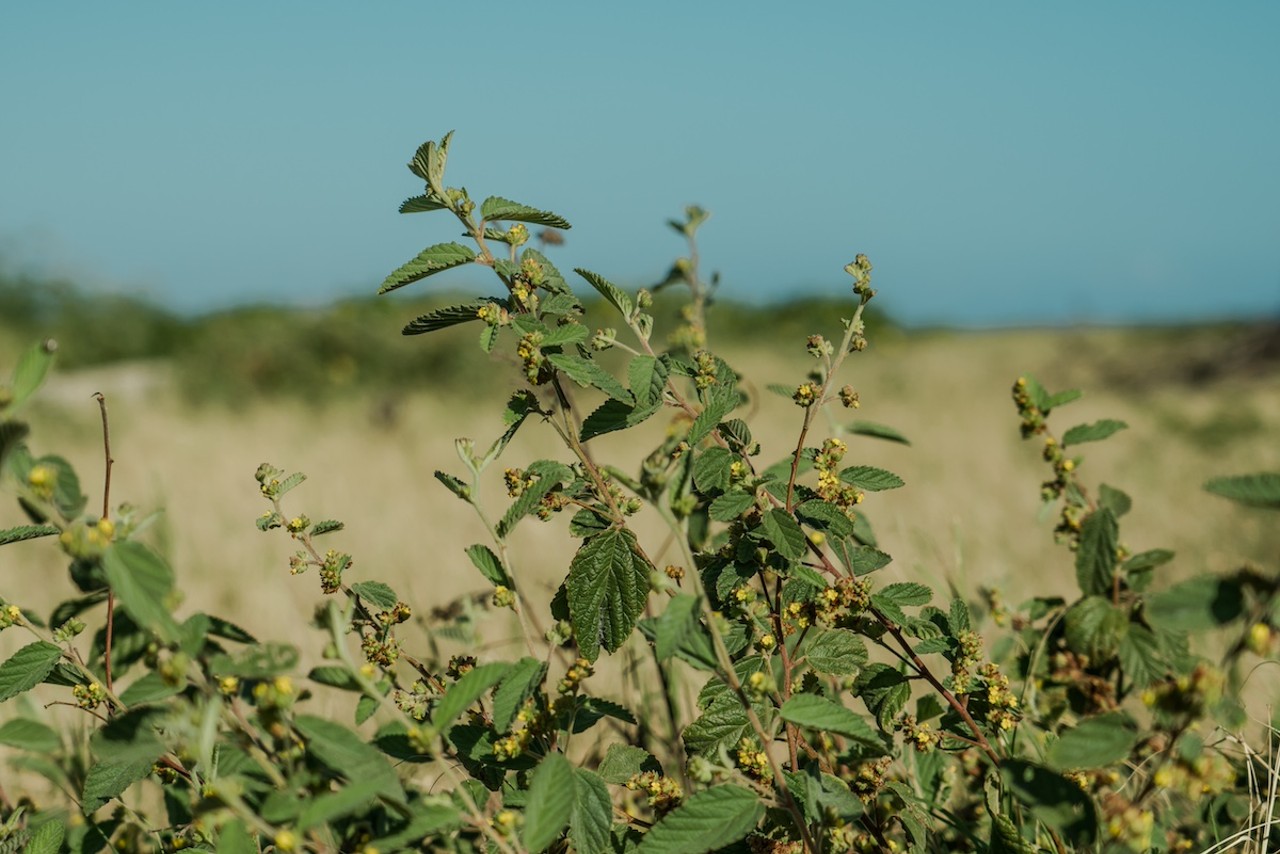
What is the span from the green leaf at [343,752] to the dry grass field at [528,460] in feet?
2.45

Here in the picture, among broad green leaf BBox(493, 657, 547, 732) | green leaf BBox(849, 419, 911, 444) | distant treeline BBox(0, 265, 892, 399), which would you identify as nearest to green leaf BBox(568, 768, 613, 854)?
broad green leaf BBox(493, 657, 547, 732)

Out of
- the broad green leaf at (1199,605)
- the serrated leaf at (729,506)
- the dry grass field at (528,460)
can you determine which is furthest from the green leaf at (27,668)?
the broad green leaf at (1199,605)

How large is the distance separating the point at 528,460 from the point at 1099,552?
4.84 m

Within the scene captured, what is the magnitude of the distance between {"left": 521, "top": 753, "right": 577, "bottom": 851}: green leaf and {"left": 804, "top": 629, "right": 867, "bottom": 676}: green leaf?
0.39 meters

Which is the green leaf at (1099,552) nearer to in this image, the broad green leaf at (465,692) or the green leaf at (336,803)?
the broad green leaf at (465,692)

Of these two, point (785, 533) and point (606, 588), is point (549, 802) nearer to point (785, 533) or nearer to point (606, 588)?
point (606, 588)

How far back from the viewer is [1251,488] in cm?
80

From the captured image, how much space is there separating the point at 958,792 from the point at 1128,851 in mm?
954

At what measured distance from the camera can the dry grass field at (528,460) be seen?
3.61 meters

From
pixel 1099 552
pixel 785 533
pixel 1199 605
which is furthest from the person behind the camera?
pixel 1099 552

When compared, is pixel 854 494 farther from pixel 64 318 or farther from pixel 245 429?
pixel 64 318

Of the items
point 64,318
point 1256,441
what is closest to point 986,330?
point 1256,441

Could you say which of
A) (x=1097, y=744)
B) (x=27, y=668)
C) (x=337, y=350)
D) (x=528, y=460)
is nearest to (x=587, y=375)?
(x=1097, y=744)

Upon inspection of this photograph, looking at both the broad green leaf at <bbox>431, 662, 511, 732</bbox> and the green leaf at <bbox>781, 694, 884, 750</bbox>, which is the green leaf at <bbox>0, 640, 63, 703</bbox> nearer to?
the broad green leaf at <bbox>431, 662, 511, 732</bbox>
